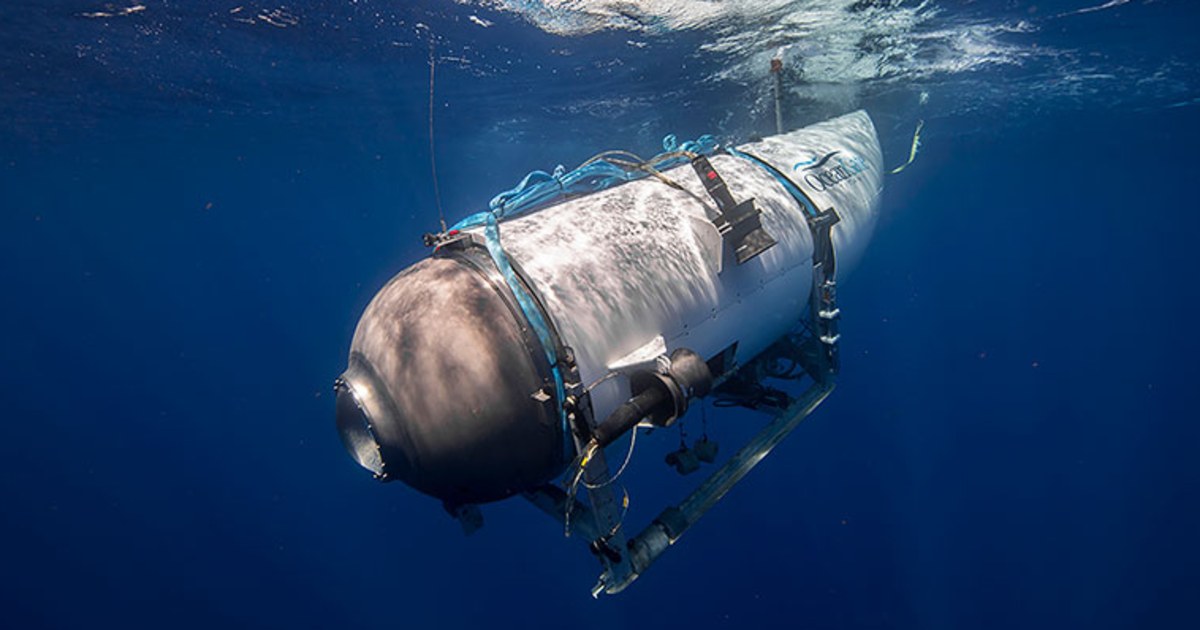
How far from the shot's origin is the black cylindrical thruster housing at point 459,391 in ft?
9.28

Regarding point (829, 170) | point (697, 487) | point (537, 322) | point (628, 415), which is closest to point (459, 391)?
point (537, 322)

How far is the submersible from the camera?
9.37 ft

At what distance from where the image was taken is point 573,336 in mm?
3043

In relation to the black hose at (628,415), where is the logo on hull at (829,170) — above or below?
above

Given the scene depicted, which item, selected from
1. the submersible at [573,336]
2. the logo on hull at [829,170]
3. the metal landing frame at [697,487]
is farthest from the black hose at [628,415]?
the logo on hull at [829,170]

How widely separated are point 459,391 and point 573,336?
703mm

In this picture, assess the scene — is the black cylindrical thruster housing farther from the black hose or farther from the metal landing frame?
the metal landing frame

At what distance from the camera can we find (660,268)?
3.60 meters

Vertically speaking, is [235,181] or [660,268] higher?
[235,181]

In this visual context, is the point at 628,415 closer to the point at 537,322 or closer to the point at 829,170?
the point at 537,322

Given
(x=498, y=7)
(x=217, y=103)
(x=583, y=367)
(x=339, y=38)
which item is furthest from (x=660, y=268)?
(x=217, y=103)

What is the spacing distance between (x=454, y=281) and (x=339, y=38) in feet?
33.0

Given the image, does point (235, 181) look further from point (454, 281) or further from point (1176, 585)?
point (1176, 585)

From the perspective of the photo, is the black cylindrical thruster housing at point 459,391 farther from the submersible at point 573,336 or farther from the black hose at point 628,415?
the black hose at point 628,415
